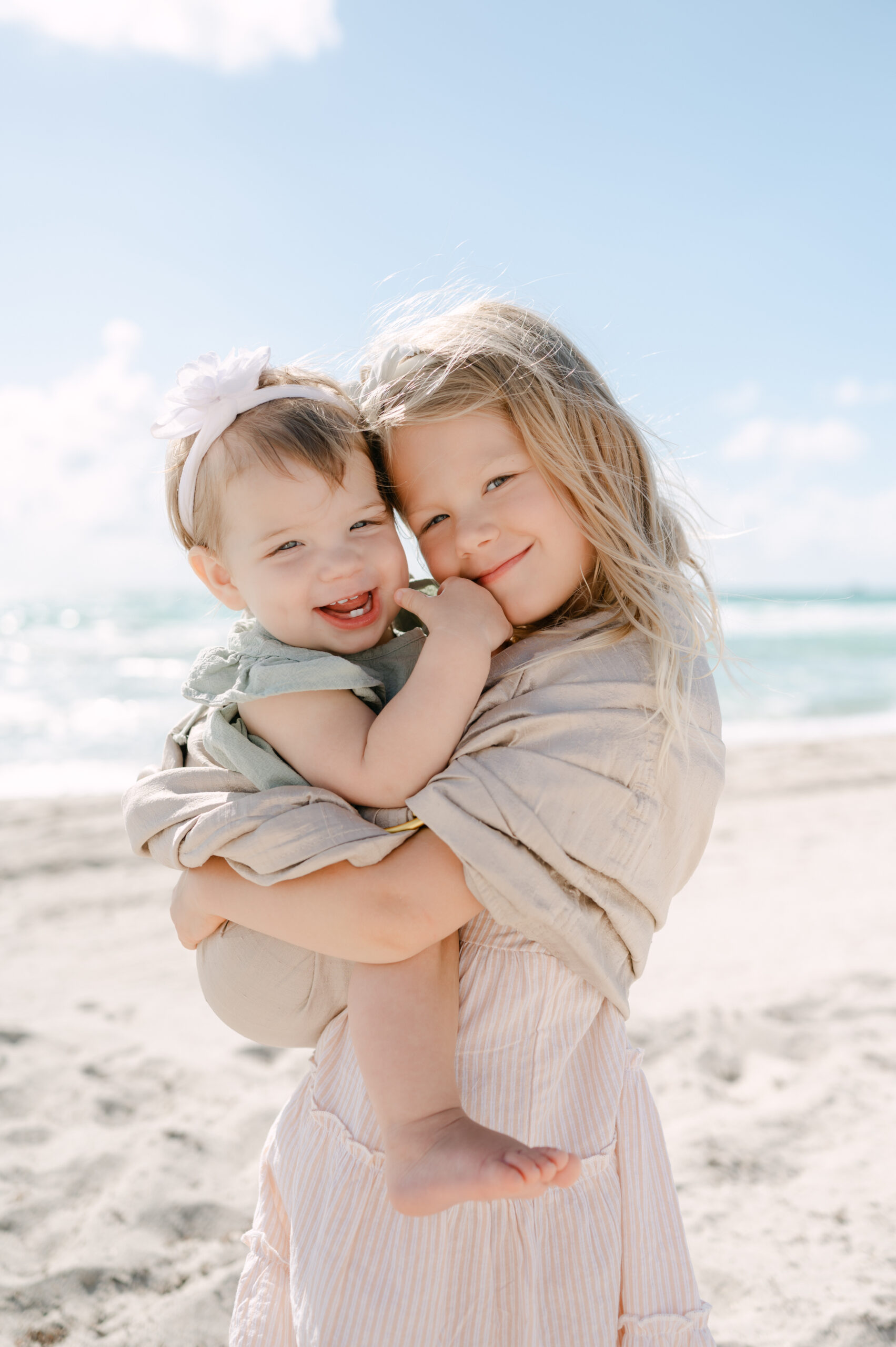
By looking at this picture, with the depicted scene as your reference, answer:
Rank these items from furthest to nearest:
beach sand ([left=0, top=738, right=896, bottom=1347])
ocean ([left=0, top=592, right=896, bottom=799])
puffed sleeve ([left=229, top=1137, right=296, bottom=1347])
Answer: ocean ([left=0, top=592, right=896, bottom=799]) < beach sand ([left=0, top=738, right=896, bottom=1347]) < puffed sleeve ([left=229, top=1137, right=296, bottom=1347])

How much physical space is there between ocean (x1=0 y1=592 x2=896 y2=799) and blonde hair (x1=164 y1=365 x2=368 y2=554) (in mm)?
317

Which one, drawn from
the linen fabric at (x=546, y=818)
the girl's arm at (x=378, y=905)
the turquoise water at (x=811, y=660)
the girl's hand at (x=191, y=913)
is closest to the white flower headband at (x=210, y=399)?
the linen fabric at (x=546, y=818)

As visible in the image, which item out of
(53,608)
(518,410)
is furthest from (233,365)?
(53,608)

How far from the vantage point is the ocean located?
369 inches

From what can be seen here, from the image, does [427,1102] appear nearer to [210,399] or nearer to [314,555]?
[314,555]

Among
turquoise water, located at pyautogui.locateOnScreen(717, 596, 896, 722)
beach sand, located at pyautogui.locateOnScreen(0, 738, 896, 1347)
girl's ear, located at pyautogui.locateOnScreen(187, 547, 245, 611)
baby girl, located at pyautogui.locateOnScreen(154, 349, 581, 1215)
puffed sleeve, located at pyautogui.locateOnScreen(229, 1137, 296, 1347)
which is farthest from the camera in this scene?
turquoise water, located at pyautogui.locateOnScreen(717, 596, 896, 722)

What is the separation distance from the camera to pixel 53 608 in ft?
95.1

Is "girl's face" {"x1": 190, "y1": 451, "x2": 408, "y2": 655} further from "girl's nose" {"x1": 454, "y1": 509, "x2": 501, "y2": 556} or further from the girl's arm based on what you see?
the girl's arm

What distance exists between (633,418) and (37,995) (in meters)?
3.77

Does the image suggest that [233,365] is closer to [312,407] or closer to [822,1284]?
[312,407]

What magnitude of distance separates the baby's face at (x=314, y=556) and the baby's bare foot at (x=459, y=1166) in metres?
0.85

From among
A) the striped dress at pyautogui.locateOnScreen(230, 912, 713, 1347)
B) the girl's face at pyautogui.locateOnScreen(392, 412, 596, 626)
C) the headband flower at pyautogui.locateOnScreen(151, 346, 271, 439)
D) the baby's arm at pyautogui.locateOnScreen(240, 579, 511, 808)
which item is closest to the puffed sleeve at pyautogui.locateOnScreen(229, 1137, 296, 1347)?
the striped dress at pyautogui.locateOnScreen(230, 912, 713, 1347)

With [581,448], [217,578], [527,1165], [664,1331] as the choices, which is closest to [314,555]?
[217,578]

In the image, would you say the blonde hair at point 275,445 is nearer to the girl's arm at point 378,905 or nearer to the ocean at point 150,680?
the ocean at point 150,680
